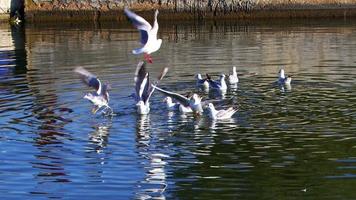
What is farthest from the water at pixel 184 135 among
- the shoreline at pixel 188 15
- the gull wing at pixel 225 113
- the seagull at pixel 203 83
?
the shoreline at pixel 188 15

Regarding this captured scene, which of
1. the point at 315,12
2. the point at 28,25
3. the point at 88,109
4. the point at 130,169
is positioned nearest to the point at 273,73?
the point at 88,109

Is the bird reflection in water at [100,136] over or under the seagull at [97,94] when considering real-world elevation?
under

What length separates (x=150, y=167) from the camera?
9.44 m

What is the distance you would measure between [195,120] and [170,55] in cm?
899

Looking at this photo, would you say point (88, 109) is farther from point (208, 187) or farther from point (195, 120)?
point (208, 187)

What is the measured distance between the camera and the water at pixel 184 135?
8.73m

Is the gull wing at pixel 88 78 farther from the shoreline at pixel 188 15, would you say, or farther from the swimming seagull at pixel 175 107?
the shoreline at pixel 188 15

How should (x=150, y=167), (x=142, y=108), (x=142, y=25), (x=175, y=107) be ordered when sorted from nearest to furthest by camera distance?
(x=150, y=167) → (x=142, y=108) → (x=175, y=107) → (x=142, y=25)

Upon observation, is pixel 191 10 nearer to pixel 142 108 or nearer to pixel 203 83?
pixel 203 83

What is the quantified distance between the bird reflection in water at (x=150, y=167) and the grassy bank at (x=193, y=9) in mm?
21055

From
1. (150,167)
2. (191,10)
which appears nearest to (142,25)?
(150,167)

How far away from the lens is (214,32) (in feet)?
93.8

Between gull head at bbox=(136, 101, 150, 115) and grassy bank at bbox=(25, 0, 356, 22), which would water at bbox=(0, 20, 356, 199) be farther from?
grassy bank at bbox=(25, 0, 356, 22)

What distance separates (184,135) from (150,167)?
1.76m
